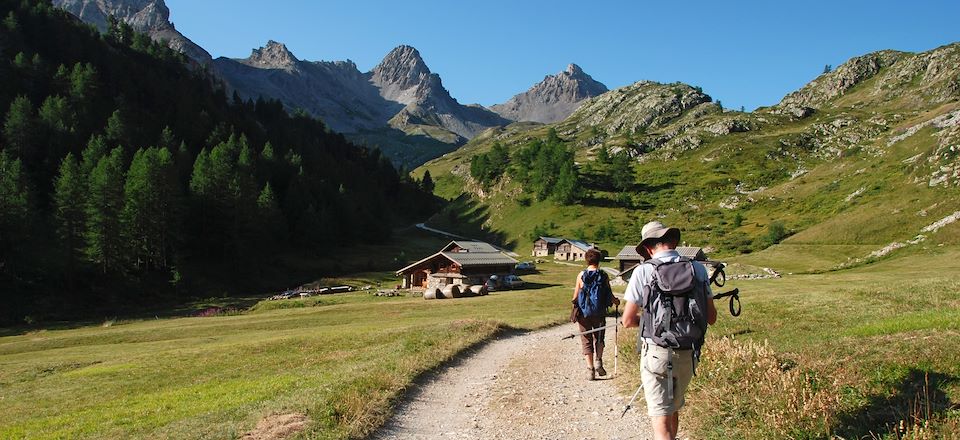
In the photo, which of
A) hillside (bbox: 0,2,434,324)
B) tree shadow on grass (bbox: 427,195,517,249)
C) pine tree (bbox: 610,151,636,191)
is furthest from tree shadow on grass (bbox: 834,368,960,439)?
pine tree (bbox: 610,151,636,191)

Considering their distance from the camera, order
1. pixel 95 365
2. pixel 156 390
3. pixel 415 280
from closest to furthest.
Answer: pixel 156 390 < pixel 95 365 < pixel 415 280

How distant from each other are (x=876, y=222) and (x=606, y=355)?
88.4 metres

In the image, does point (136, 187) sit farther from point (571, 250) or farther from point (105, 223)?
point (571, 250)

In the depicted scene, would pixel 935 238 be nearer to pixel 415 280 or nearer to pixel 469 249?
pixel 469 249

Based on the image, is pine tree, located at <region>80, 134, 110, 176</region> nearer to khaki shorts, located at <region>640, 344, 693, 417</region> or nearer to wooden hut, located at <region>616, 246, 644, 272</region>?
wooden hut, located at <region>616, 246, 644, 272</region>

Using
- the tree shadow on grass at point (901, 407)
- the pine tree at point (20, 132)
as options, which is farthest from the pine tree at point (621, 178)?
the tree shadow on grass at point (901, 407)

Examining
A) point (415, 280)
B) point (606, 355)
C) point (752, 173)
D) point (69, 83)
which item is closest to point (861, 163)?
point (752, 173)

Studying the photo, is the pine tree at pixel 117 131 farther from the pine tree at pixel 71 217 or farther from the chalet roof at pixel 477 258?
the chalet roof at pixel 477 258

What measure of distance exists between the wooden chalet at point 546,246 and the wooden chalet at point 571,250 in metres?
2.47

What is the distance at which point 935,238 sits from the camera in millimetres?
69625

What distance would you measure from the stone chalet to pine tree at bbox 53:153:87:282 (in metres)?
40.6

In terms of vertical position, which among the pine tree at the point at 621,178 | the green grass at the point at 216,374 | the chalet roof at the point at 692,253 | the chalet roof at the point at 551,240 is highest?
the pine tree at the point at 621,178

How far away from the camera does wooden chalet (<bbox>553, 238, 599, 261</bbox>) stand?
114800 mm

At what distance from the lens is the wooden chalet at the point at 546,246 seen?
408ft
